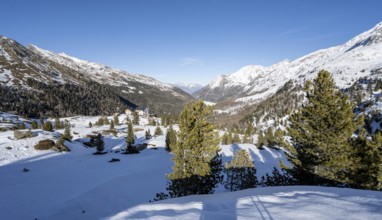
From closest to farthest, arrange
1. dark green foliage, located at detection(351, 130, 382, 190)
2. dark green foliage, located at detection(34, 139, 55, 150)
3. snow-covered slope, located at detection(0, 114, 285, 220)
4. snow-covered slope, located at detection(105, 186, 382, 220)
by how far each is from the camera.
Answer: snow-covered slope, located at detection(105, 186, 382, 220) < dark green foliage, located at detection(351, 130, 382, 190) < snow-covered slope, located at detection(0, 114, 285, 220) < dark green foliage, located at detection(34, 139, 55, 150)

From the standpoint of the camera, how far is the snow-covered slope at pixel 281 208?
7.82 meters

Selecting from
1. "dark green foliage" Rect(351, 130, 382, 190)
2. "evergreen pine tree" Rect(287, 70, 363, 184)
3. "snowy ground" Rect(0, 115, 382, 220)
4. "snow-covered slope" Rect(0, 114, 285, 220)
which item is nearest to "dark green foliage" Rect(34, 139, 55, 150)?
"snow-covered slope" Rect(0, 114, 285, 220)

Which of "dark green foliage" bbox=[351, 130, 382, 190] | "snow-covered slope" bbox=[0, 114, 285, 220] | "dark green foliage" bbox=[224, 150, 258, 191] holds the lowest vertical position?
"snow-covered slope" bbox=[0, 114, 285, 220]

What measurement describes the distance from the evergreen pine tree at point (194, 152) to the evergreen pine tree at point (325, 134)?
723 cm

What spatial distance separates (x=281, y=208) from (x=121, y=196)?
22185 mm

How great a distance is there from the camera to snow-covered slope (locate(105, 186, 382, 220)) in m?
7.82

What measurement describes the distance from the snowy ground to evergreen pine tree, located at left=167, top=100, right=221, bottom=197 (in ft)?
10.4

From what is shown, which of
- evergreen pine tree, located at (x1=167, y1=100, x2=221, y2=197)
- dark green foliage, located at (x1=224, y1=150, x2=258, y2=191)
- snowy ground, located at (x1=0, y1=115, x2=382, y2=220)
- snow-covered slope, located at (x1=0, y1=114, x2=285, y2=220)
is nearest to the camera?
snowy ground, located at (x1=0, y1=115, x2=382, y2=220)

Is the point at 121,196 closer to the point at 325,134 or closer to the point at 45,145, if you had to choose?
the point at 325,134

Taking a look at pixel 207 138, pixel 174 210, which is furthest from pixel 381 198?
pixel 207 138

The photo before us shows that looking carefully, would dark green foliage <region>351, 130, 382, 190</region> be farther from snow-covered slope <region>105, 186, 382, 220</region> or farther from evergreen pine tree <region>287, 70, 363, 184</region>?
snow-covered slope <region>105, 186, 382, 220</region>

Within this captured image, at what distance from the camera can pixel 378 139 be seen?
811 inches

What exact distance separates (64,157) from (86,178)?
16451mm

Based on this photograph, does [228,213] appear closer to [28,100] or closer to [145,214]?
[145,214]
